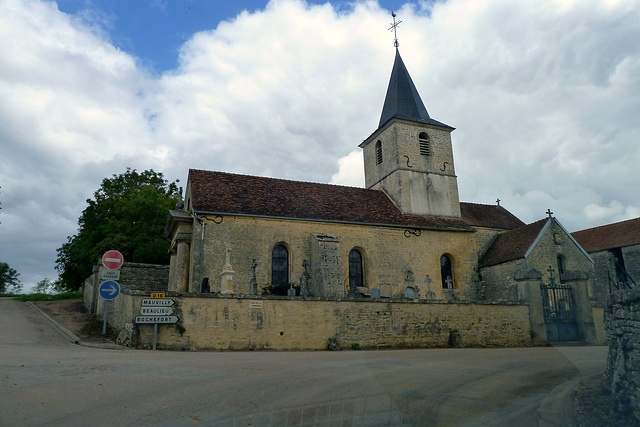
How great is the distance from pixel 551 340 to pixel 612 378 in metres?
11.3

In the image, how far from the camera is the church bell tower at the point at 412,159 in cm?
2611

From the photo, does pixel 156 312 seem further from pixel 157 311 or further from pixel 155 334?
pixel 155 334

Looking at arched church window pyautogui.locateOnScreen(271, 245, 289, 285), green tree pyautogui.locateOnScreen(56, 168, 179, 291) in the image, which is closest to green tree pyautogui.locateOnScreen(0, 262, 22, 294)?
green tree pyautogui.locateOnScreen(56, 168, 179, 291)

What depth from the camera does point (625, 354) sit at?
23.4 ft

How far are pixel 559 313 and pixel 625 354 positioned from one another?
1222cm

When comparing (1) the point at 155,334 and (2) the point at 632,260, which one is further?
(2) the point at 632,260

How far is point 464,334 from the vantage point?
16484 mm

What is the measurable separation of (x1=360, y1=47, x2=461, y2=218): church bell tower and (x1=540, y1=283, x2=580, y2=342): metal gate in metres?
8.93

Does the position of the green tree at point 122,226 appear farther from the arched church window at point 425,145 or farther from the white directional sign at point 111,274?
the arched church window at point 425,145

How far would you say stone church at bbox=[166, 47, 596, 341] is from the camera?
62.6 feet

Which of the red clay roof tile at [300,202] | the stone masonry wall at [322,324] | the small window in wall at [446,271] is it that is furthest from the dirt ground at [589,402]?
the small window in wall at [446,271]

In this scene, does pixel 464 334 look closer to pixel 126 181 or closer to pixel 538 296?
pixel 538 296

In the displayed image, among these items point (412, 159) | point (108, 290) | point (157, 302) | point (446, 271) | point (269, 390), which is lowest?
point (269, 390)

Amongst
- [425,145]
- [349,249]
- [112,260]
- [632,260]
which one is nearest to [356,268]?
[349,249]
